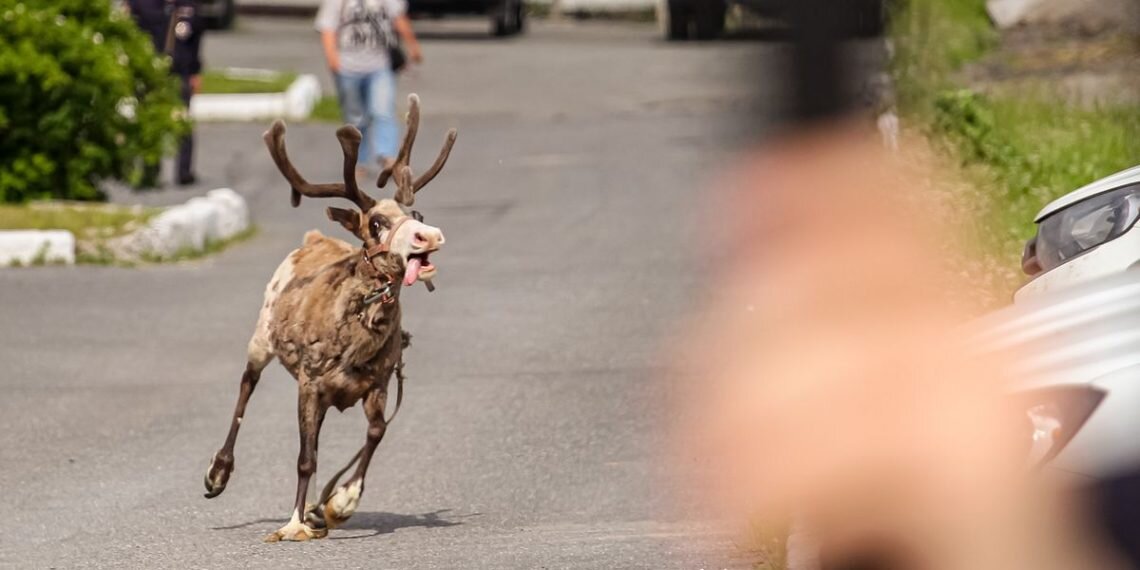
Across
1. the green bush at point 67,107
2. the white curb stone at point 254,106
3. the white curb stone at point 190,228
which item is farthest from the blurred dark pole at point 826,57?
the white curb stone at point 254,106

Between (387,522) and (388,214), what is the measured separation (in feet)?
4.41

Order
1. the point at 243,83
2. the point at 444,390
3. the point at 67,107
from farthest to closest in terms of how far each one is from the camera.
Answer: the point at 243,83 → the point at 67,107 → the point at 444,390

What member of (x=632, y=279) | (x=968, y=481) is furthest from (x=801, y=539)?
(x=632, y=279)

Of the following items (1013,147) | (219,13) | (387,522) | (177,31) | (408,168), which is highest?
(408,168)

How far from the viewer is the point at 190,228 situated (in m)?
14.9

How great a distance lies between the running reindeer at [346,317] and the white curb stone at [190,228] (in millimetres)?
7435

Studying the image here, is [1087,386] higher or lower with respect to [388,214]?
higher

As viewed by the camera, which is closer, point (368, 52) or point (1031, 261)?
point (1031, 261)

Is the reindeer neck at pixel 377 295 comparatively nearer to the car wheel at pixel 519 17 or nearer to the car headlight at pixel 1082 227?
the car headlight at pixel 1082 227

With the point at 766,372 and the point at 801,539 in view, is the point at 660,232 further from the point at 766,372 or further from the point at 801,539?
the point at 766,372

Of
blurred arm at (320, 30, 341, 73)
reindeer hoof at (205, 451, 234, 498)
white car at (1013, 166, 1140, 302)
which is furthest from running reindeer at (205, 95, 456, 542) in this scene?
blurred arm at (320, 30, 341, 73)

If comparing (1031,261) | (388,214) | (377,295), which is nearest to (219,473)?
(377,295)

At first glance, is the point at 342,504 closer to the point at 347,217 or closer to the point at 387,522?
the point at 387,522

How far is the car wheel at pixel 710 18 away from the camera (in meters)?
2.38
